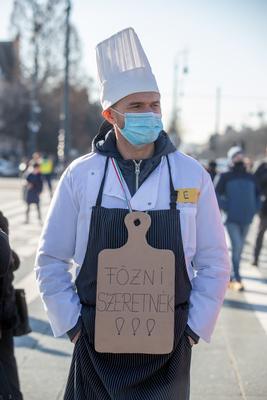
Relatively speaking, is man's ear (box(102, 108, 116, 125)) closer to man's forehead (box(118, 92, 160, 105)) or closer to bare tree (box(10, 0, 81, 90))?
man's forehead (box(118, 92, 160, 105))

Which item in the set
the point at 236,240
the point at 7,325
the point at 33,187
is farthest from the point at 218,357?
the point at 33,187

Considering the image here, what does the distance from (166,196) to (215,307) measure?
0.48 meters

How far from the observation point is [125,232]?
2.42 meters

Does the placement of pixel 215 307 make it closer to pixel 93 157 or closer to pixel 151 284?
pixel 151 284

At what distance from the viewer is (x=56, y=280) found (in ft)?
8.27

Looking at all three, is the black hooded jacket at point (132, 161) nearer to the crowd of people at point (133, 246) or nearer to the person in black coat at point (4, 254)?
the crowd of people at point (133, 246)

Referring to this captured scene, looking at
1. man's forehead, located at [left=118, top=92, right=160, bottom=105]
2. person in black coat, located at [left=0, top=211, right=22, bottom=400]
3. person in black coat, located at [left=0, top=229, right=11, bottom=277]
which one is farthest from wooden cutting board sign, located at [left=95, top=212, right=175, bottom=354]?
person in black coat, located at [left=0, top=211, right=22, bottom=400]

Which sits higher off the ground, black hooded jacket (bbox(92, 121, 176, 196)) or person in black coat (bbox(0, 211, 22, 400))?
black hooded jacket (bbox(92, 121, 176, 196))

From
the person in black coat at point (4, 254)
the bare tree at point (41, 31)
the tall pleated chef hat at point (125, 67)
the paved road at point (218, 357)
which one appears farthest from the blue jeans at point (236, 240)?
the bare tree at point (41, 31)

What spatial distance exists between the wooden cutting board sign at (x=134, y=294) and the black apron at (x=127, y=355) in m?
0.04

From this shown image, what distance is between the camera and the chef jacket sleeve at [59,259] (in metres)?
2.48

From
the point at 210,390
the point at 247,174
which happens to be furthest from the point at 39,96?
the point at 210,390

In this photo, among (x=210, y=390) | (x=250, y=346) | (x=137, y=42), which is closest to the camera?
(x=137, y=42)

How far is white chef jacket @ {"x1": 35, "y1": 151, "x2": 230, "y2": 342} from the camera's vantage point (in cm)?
247
